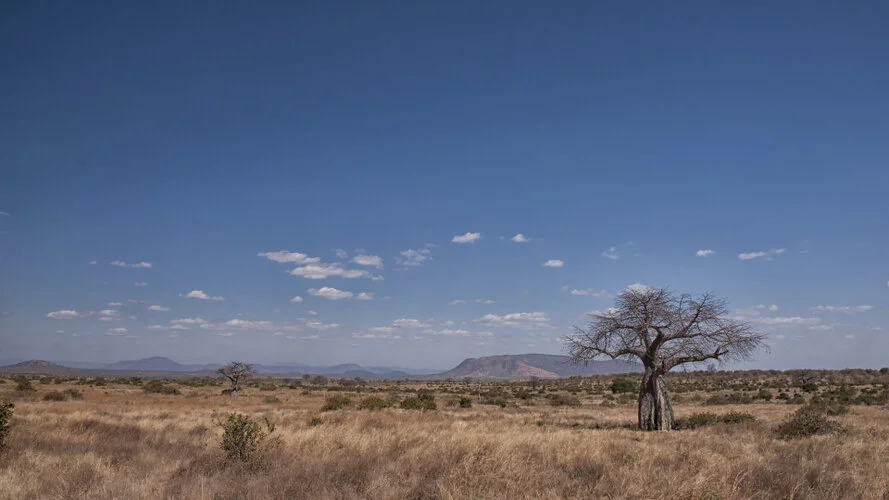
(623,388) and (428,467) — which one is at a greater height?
(428,467)

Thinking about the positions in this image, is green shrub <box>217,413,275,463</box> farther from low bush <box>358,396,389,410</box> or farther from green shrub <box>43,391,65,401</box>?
green shrub <box>43,391,65,401</box>

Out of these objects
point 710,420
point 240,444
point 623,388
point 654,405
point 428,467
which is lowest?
point 623,388

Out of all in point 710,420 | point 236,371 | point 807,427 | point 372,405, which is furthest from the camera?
point 236,371

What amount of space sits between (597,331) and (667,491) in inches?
528

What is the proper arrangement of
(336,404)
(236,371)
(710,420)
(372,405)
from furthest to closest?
(236,371) < (372,405) < (336,404) < (710,420)

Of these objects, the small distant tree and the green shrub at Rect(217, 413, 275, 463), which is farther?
the small distant tree

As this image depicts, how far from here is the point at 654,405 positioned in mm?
18203

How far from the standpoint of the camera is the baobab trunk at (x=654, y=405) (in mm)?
17891

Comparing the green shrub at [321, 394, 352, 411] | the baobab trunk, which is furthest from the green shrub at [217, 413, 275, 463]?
the green shrub at [321, 394, 352, 411]

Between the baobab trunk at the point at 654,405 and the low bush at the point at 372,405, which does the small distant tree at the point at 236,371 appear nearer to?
the low bush at the point at 372,405

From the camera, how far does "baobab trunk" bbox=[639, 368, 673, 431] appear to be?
17891mm

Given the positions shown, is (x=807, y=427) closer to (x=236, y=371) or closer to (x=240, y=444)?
(x=240, y=444)

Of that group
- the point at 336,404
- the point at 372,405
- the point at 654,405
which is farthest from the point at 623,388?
the point at 654,405

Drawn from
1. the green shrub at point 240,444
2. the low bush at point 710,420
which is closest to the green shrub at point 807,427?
the low bush at point 710,420
